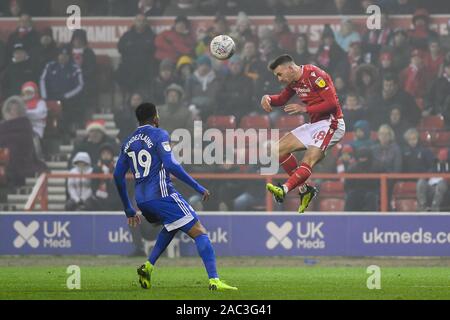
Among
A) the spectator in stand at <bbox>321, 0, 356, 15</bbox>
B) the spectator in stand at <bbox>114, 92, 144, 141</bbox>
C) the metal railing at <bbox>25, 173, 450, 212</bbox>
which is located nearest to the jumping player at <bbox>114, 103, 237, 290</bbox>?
the metal railing at <bbox>25, 173, 450, 212</bbox>

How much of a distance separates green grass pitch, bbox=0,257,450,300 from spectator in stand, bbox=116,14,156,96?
3.96 metres

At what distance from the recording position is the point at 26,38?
2031cm

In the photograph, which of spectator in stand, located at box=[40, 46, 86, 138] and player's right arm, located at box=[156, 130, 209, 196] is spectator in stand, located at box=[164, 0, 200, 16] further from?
player's right arm, located at box=[156, 130, 209, 196]

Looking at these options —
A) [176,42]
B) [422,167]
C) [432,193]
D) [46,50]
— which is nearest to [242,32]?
[176,42]

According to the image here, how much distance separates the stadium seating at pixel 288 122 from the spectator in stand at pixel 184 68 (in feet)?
6.01

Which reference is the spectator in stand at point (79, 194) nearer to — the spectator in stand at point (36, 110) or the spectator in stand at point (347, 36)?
the spectator in stand at point (36, 110)

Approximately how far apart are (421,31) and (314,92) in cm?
845

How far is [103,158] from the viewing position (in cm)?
1867

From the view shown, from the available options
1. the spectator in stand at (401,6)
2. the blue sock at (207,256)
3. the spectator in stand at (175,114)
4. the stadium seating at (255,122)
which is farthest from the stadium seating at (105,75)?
the blue sock at (207,256)

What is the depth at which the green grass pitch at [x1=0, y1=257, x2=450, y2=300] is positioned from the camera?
1071cm

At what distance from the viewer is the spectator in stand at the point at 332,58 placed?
19719mm

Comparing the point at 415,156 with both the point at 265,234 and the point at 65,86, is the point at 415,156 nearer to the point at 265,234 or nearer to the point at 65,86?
the point at 265,234

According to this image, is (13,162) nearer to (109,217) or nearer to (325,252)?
(109,217)

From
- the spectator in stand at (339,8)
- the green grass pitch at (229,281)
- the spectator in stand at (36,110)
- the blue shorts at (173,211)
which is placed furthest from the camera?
the spectator in stand at (339,8)
